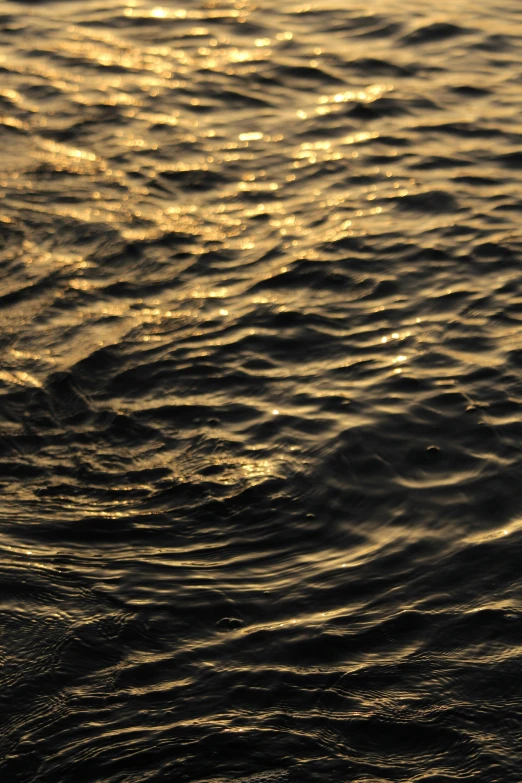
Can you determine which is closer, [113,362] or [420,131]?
[113,362]

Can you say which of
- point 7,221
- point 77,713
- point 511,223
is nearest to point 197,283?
point 7,221

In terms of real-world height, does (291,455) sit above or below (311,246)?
below

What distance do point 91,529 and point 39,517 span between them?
0.31 meters

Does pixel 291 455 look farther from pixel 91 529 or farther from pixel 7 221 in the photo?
pixel 7 221

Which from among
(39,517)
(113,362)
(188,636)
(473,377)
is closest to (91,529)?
(39,517)

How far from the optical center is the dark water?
532 centimetres

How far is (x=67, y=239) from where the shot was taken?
30.5 ft

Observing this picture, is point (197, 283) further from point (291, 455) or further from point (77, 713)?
point (77, 713)

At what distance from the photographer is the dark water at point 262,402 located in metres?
5.32

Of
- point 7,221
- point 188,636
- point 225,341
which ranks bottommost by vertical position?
point 188,636

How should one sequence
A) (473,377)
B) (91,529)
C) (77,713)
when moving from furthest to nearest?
(473,377) < (91,529) < (77,713)

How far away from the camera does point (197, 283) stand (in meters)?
8.80

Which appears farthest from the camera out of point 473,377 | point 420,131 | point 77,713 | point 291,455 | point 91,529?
point 420,131

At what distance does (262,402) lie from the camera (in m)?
7.56
